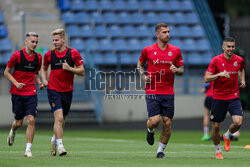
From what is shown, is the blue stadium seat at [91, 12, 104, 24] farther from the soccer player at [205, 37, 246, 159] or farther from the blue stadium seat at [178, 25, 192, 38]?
the soccer player at [205, 37, 246, 159]

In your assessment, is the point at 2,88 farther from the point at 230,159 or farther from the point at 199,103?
the point at 230,159

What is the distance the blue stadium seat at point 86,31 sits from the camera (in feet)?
87.3

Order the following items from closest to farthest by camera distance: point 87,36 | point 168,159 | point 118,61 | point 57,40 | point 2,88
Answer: point 168,159, point 57,40, point 2,88, point 118,61, point 87,36

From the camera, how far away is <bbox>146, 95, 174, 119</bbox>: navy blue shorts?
10500 mm

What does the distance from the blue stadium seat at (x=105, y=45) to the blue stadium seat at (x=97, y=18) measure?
1.19 meters

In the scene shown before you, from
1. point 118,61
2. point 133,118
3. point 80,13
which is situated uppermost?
point 80,13

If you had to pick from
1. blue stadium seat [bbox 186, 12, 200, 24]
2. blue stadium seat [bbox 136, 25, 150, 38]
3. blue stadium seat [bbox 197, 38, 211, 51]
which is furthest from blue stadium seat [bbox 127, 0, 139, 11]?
blue stadium seat [bbox 197, 38, 211, 51]

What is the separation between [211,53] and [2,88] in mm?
9452

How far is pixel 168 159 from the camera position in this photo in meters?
10.2

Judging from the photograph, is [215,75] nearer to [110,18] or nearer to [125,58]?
[125,58]

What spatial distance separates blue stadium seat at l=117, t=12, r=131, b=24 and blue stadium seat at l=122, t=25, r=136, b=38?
305 millimetres

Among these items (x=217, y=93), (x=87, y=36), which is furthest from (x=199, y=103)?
(x=217, y=93)

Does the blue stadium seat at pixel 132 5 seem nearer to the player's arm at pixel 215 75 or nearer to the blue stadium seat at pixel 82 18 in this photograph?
the blue stadium seat at pixel 82 18

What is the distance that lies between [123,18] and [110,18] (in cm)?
62
